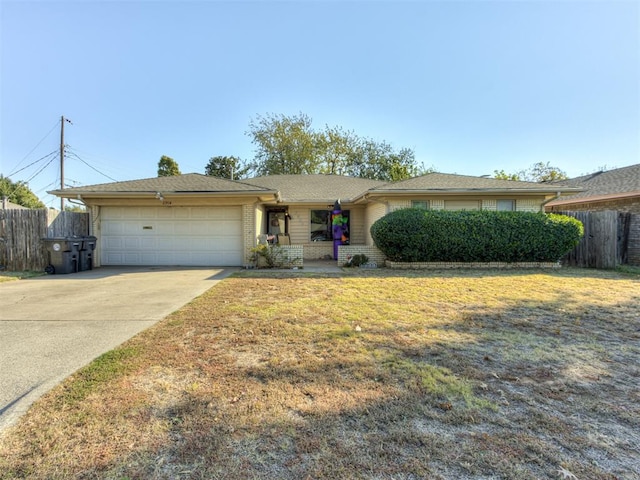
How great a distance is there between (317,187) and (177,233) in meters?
7.10

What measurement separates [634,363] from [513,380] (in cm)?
153

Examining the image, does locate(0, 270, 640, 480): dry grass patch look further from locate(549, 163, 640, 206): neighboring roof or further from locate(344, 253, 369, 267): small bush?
locate(549, 163, 640, 206): neighboring roof

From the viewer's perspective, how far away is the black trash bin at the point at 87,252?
1065 centimetres

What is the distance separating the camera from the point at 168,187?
11.5m

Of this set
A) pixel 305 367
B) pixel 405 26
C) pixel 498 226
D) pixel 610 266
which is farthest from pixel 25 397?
pixel 610 266

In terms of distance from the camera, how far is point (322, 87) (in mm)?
19703

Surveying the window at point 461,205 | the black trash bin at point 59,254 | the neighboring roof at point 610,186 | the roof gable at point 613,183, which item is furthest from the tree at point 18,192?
the roof gable at point 613,183

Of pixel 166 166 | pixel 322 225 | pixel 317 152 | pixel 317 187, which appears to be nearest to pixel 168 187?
pixel 322 225

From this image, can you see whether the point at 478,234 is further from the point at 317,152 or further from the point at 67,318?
the point at 317,152

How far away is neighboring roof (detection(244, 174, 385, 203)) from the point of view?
566 inches

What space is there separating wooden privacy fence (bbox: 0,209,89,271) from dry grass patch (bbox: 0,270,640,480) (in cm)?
869

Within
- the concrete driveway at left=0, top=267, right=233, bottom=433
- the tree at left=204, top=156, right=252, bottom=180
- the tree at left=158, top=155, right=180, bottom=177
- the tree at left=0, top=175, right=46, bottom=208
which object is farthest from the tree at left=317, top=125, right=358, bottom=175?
the tree at left=0, top=175, right=46, bottom=208

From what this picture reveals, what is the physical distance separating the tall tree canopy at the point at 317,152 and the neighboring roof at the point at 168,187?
1847 cm

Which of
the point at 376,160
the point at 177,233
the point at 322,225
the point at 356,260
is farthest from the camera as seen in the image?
the point at 376,160
